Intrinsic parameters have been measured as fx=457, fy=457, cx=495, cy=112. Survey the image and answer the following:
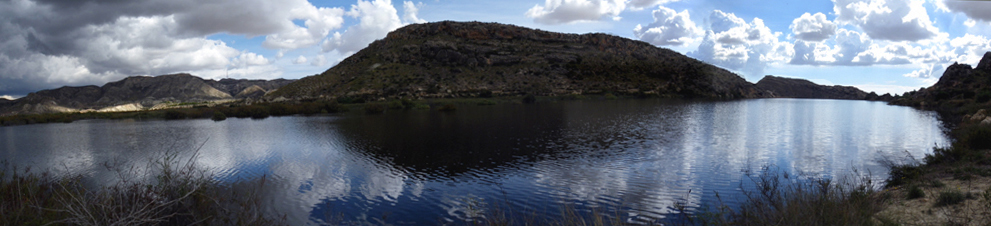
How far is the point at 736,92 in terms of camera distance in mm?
93812

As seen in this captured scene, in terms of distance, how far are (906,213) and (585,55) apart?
94.9 m

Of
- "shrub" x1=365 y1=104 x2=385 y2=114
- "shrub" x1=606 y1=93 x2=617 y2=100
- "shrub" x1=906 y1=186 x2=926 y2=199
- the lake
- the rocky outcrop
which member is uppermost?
the rocky outcrop

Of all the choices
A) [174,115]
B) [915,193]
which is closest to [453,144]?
[915,193]

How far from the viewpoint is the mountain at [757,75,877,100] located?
127869 millimetres

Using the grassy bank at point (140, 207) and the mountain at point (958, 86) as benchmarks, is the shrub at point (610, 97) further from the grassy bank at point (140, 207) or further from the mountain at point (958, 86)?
the grassy bank at point (140, 207)

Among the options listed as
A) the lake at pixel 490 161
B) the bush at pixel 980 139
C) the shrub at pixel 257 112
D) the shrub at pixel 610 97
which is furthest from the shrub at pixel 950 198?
the shrub at pixel 610 97

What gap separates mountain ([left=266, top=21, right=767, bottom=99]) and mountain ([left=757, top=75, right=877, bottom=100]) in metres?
34.6

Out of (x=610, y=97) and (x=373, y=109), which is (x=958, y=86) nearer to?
(x=610, y=97)

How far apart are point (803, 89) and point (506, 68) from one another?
104 meters

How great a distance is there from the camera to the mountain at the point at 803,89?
12787cm

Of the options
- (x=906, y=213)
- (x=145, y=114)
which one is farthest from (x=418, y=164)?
(x=145, y=114)

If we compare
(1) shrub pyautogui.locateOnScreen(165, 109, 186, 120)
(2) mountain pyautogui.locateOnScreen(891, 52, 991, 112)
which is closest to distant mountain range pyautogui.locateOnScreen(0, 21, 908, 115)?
(1) shrub pyautogui.locateOnScreen(165, 109, 186, 120)

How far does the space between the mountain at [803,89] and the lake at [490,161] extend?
122158 mm

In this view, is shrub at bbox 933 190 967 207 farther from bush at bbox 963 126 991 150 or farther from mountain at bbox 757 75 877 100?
mountain at bbox 757 75 877 100
